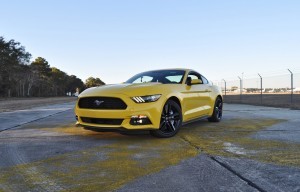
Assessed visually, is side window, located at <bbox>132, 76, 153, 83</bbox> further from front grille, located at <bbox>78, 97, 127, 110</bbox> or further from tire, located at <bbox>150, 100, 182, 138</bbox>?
front grille, located at <bbox>78, 97, 127, 110</bbox>

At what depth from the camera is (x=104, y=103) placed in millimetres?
5676

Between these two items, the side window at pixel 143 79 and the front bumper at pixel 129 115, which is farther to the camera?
the side window at pixel 143 79

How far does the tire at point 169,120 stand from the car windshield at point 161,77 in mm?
754

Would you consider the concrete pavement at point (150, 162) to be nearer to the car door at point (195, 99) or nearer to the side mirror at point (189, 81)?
the car door at point (195, 99)

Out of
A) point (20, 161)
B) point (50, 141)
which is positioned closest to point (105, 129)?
point (50, 141)

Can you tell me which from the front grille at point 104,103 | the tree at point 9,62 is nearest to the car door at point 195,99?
the front grille at point 104,103

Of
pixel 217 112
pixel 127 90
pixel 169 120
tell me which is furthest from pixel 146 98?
pixel 217 112

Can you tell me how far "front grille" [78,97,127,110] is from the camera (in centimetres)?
557

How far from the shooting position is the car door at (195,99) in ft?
22.0

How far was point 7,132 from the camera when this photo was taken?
687cm

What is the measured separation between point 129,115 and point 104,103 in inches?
21.7

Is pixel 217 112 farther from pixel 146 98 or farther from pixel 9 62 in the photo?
pixel 9 62

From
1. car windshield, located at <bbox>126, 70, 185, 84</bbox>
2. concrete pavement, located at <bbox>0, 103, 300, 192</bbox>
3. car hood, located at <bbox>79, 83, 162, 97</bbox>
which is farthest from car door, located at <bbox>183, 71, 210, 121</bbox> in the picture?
car hood, located at <bbox>79, 83, 162, 97</bbox>

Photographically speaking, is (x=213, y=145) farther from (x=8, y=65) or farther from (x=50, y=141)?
(x=8, y=65)
